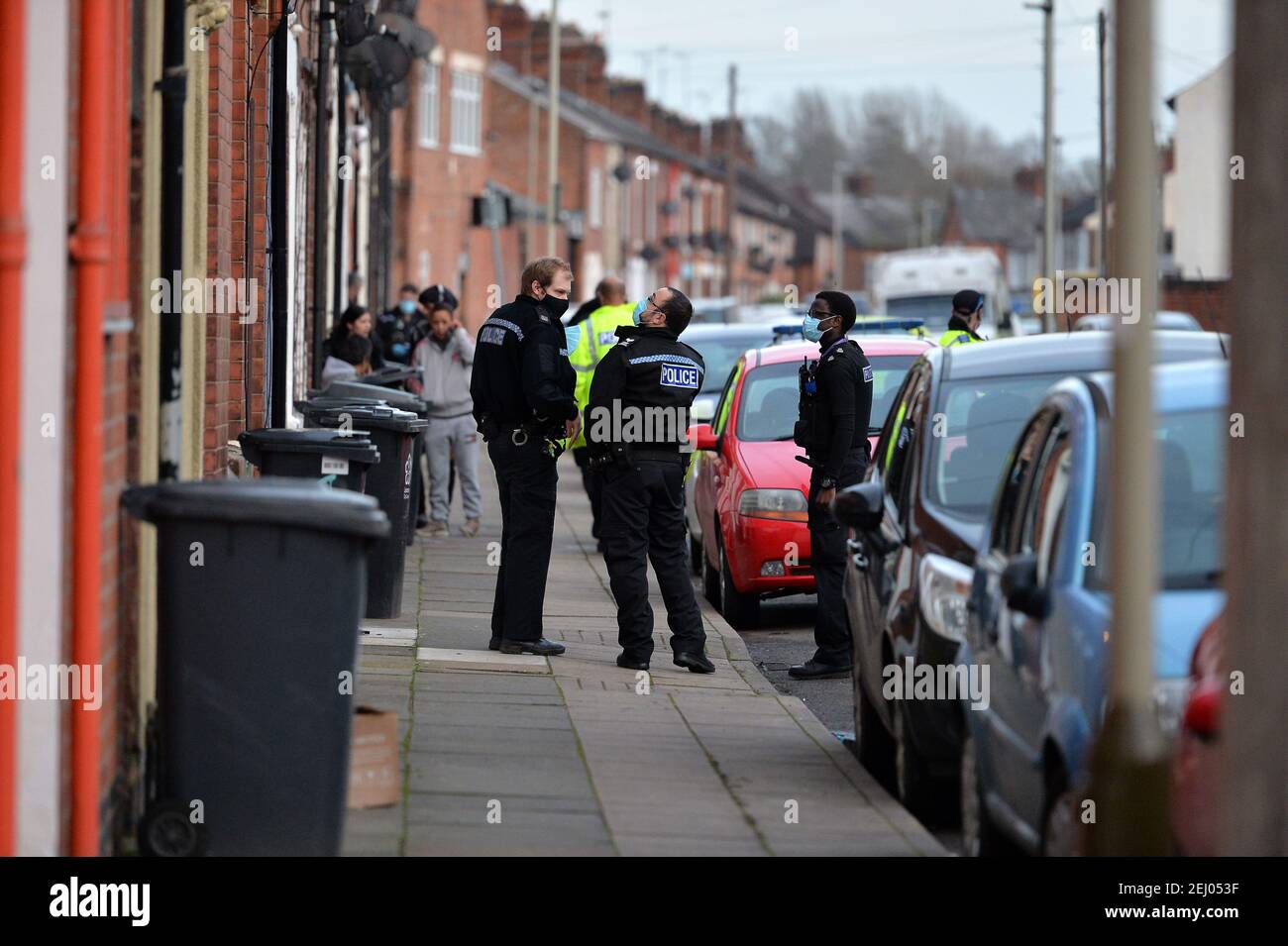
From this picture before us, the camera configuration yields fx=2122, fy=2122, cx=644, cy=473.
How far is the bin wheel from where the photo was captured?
596 centimetres

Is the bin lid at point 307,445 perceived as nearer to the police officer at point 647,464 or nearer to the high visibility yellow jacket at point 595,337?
the police officer at point 647,464

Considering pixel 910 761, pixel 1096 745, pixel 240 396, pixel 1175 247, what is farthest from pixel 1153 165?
pixel 1175 247

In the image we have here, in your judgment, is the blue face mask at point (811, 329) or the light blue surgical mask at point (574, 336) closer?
the blue face mask at point (811, 329)

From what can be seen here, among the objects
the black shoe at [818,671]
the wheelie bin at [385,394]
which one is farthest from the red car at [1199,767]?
the wheelie bin at [385,394]

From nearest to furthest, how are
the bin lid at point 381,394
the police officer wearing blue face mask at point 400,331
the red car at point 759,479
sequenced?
the red car at point 759,479, the bin lid at point 381,394, the police officer wearing blue face mask at point 400,331

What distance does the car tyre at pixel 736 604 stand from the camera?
1296cm

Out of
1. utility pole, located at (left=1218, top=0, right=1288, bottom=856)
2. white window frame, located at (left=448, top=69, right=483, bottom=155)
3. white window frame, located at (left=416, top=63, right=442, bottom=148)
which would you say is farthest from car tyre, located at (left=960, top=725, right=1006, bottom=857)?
white window frame, located at (left=448, top=69, right=483, bottom=155)

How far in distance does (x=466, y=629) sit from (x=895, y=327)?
40.1ft

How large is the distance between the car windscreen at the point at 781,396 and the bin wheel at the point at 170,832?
308 inches

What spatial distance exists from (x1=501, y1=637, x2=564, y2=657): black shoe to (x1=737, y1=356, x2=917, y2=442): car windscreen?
10.3 ft

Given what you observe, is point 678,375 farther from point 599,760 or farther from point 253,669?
point 253,669

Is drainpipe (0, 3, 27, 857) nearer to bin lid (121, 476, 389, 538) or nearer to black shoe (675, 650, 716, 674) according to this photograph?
bin lid (121, 476, 389, 538)

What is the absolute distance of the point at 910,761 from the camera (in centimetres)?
772

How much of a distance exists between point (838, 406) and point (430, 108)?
40.2m
